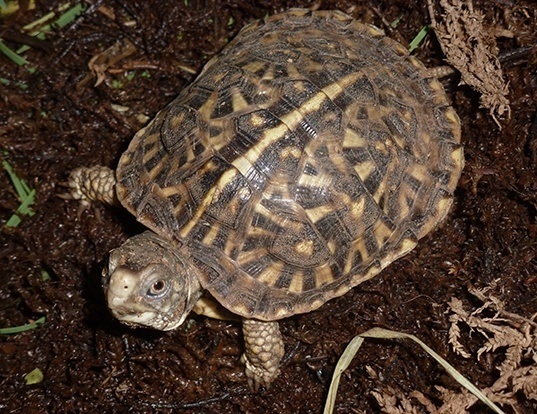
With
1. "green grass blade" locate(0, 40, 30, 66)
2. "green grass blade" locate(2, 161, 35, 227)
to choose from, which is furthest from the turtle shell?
"green grass blade" locate(0, 40, 30, 66)

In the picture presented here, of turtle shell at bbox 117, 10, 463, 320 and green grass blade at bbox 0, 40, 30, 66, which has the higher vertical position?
green grass blade at bbox 0, 40, 30, 66

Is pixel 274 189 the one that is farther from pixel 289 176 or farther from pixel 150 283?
pixel 150 283

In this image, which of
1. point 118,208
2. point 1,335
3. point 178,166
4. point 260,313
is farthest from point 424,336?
point 1,335

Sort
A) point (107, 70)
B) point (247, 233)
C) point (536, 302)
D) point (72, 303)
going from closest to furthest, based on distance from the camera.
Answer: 1. point (247, 233)
2. point (536, 302)
3. point (72, 303)
4. point (107, 70)

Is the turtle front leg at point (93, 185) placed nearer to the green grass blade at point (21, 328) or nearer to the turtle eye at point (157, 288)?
the green grass blade at point (21, 328)

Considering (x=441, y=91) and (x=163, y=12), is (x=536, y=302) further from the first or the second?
(x=163, y=12)

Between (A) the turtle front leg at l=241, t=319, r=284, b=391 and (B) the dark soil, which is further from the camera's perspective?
(B) the dark soil

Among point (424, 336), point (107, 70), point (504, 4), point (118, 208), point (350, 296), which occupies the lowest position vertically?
point (424, 336)

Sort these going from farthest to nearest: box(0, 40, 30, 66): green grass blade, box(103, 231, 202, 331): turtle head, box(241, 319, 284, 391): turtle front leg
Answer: box(0, 40, 30, 66): green grass blade, box(241, 319, 284, 391): turtle front leg, box(103, 231, 202, 331): turtle head

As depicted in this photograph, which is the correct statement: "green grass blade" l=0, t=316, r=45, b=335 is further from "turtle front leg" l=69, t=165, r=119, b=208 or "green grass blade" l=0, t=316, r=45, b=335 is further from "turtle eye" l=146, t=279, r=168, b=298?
"turtle eye" l=146, t=279, r=168, b=298
